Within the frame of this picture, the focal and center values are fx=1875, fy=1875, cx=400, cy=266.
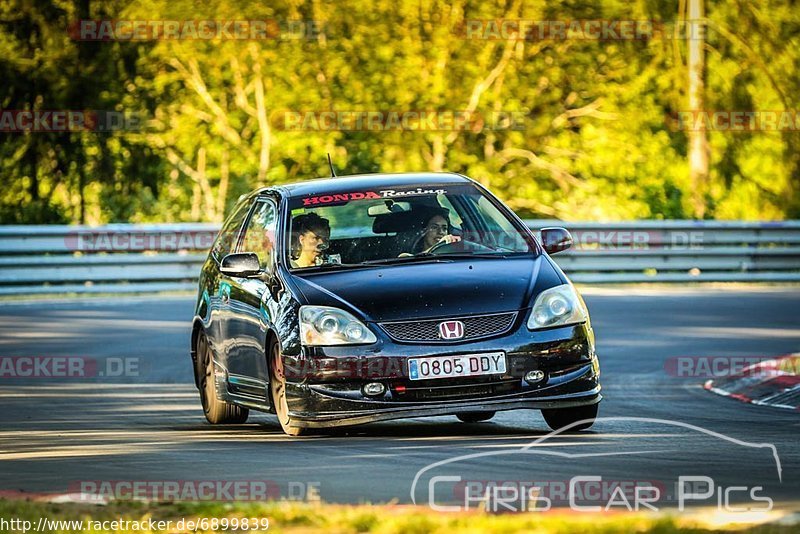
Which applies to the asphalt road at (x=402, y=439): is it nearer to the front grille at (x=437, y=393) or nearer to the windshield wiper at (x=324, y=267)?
the front grille at (x=437, y=393)

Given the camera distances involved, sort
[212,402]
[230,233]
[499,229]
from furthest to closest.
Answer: [230,233]
[212,402]
[499,229]

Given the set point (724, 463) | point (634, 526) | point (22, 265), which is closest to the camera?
point (634, 526)

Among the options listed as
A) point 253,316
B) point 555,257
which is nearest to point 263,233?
point 253,316

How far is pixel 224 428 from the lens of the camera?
39.3 feet

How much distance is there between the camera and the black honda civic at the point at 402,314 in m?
10.1

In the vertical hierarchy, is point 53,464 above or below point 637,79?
below

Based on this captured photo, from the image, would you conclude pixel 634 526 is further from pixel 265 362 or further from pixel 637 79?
pixel 637 79

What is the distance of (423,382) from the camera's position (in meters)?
10.0

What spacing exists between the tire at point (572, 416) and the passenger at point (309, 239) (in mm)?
1633

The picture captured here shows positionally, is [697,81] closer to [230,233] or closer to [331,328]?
[230,233]

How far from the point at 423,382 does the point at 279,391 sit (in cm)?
101

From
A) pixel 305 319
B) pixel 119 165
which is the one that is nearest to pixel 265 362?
pixel 305 319

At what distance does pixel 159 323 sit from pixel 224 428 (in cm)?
914

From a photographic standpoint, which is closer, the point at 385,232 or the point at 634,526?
the point at 634,526
